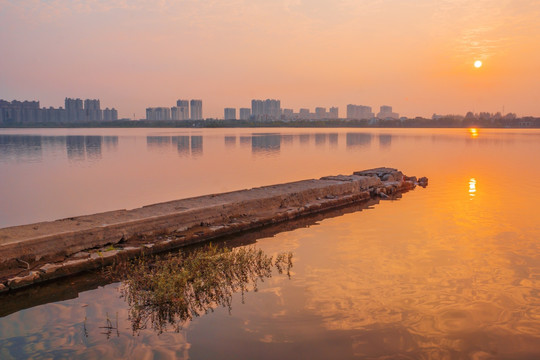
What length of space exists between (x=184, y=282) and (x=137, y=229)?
83.5 inches

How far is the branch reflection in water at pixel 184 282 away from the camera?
14.8 ft

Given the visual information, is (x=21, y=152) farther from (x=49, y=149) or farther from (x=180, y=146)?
(x=180, y=146)

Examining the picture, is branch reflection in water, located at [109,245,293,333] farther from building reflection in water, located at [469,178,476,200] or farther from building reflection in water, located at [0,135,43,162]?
building reflection in water, located at [0,135,43,162]

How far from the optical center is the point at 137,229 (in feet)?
22.2

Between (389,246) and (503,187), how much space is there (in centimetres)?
910

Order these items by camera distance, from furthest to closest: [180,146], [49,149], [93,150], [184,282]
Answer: [180,146]
[49,149]
[93,150]
[184,282]

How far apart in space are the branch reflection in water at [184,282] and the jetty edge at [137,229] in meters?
0.46

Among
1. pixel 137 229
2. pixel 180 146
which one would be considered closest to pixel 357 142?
pixel 180 146

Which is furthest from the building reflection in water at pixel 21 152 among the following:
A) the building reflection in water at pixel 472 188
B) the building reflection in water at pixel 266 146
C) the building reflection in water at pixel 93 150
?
the building reflection in water at pixel 472 188

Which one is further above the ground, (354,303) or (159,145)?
(159,145)

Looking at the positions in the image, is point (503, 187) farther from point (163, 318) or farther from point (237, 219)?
point (163, 318)

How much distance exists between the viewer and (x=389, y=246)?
7.09 meters

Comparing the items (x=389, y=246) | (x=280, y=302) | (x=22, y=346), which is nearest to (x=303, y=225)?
(x=389, y=246)

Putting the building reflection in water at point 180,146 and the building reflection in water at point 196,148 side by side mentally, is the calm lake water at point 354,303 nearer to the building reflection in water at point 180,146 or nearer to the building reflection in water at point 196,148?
the building reflection in water at point 196,148
